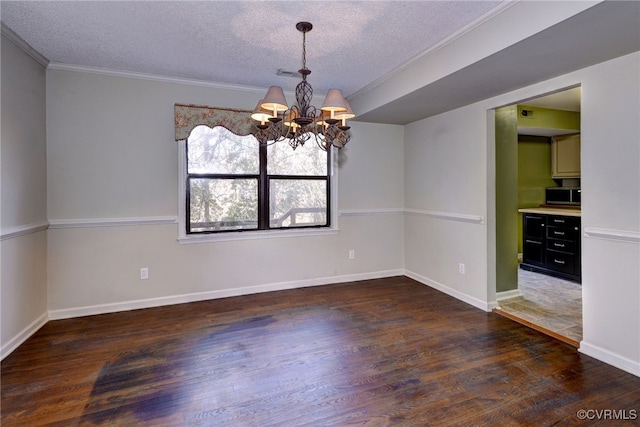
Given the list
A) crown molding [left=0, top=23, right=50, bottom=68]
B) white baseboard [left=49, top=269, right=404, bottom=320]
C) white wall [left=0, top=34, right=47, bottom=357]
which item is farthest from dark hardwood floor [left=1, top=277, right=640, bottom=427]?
crown molding [left=0, top=23, right=50, bottom=68]

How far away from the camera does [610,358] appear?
7.97 feet

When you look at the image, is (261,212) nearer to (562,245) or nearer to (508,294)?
(508,294)

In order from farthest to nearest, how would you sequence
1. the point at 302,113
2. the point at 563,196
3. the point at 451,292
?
the point at 563,196
the point at 451,292
the point at 302,113

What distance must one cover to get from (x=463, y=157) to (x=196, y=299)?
11.3 feet

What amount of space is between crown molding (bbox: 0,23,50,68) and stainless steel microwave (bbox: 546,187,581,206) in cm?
679

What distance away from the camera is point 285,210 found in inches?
168

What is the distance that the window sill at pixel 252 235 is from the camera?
3.78m

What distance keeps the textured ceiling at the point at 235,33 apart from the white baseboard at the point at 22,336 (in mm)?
2405

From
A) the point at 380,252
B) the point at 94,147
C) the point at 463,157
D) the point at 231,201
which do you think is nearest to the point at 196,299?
the point at 231,201

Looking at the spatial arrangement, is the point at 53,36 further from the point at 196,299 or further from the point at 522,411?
the point at 522,411

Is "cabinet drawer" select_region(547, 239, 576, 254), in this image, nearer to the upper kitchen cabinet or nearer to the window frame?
the upper kitchen cabinet

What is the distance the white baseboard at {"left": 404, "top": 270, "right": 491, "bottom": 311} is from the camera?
357 centimetres

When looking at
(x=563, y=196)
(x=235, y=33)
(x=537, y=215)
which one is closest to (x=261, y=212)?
(x=235, y=33)

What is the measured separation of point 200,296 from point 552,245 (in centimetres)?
471
